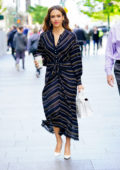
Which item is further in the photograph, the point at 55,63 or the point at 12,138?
the point at 12,138

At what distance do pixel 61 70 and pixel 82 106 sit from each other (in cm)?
45

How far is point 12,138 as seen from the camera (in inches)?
249

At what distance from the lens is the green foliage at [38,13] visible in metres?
132

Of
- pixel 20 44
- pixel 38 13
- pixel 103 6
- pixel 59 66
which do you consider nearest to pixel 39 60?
pixel 59 66

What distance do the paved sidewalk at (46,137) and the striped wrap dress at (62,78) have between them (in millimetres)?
398

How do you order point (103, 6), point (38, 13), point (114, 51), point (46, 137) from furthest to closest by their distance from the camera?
point (38, 13), point (103, 6), point (46, 137), point (114, 51)

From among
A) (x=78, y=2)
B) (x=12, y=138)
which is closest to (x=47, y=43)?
(x=12, y=138)

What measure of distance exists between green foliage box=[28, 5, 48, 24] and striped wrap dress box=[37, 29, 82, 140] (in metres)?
125

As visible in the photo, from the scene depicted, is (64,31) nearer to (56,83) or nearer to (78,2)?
(56,83)

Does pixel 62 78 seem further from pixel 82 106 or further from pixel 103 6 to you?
pixel 103 6

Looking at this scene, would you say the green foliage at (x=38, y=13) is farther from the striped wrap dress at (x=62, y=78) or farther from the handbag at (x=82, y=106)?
→ the handbag at (x=82, y=106)

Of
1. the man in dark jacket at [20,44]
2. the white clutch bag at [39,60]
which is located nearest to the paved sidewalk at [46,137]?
the white clutch bag at [39,60]

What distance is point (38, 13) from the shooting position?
5290 inches

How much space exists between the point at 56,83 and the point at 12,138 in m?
1.52
